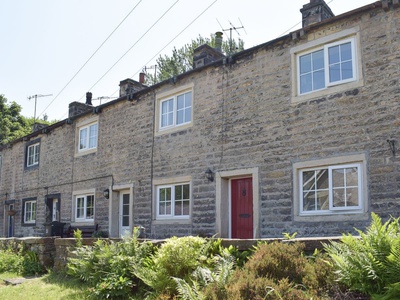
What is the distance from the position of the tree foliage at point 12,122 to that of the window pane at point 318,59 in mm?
35240

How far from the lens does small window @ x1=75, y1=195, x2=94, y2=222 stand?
54.5ft

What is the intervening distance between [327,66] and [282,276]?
20.7 ft

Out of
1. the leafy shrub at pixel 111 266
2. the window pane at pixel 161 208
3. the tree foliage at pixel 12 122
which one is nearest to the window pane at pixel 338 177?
the leafy shrub at pixel 111 266

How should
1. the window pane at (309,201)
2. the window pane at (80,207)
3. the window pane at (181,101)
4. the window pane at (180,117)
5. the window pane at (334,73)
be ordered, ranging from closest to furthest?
1. the window pane at (334,73)
2. the window pane at (309,201)
3. the window pane at (180,117)
4. the window pane at (181,101)
5. the window pane at (80,207)

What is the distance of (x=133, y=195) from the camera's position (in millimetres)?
14258

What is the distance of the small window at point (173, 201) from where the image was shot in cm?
1255

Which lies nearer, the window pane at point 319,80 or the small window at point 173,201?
the window pane at point 319,80

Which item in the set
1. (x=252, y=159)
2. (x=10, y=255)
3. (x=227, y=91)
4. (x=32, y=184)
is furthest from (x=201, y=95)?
(x=32, y=184)

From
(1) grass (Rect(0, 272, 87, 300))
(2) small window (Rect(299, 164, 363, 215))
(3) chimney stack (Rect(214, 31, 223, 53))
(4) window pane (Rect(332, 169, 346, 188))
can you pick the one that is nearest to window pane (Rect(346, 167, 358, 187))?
(2) small window (Rect(299, 164, 363, 215))

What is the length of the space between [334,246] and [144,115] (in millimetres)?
10550

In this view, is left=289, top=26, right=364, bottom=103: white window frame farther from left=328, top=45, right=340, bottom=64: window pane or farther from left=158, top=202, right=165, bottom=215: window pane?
left=158, top=202, right=165, bottom=215: window pane

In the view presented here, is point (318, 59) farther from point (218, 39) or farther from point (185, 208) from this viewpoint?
point (185, 208)

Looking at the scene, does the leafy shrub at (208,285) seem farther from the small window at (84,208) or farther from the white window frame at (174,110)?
the small window at (84,208)

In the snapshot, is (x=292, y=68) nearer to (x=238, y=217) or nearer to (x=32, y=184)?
(x=238, y=217)
